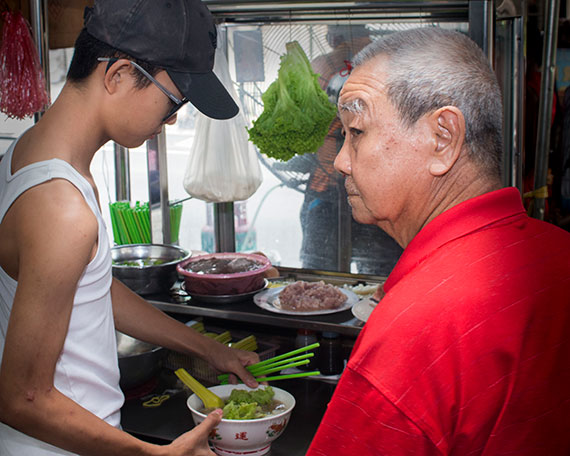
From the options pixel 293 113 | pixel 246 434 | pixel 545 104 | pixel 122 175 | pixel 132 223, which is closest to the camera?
pixel 246 434

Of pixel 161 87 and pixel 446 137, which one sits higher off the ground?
pixel 161 87

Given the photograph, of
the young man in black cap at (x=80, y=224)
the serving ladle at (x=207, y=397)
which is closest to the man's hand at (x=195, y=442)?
the young man in black cap at (x=80, y=224)

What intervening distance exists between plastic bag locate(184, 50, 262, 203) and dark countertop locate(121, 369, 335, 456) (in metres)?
1.09

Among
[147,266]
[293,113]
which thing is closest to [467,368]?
[147,266]

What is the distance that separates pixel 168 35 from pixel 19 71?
5.17 ft

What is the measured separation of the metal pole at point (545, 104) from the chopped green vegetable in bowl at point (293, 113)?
132 centimetres

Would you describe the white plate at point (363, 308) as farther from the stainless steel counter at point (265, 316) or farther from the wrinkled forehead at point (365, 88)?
the wrinkled forehead at point (365, 88)

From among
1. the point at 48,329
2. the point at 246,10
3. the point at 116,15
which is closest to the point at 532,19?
the point at 246,10

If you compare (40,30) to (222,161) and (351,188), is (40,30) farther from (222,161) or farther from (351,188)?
(351,188)

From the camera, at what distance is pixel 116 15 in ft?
4.84

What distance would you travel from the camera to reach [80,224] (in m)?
1.31

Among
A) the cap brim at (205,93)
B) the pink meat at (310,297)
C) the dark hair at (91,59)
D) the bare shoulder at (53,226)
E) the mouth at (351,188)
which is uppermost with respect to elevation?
the dark hair at (91,59)

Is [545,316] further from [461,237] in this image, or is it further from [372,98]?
[372,98]

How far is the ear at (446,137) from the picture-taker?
979 mm
